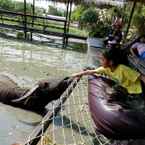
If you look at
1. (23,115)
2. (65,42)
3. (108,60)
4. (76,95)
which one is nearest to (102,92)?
(108,60)

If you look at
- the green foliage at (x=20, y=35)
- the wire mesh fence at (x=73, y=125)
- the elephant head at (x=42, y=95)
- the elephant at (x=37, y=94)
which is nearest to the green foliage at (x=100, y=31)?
the green foliage at (x=20, y=35)

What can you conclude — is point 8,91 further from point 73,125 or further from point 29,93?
point 73,125

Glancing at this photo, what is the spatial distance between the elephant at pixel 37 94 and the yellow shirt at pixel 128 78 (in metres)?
1.67

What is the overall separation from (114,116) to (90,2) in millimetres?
10072

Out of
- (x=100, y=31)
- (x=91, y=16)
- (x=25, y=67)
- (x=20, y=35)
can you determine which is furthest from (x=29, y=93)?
(x=91, y=16)

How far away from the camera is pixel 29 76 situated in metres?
7.40

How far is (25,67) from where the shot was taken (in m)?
8.19

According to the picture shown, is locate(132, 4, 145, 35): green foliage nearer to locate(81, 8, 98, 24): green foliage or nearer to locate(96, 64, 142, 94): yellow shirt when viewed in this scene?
locate(81, 8, 98, 24): green foliage

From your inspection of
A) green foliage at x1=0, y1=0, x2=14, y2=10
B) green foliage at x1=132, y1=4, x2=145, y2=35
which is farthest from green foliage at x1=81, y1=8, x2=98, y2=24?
green foliage at x1=0, y1=0, x2=14, y2=10

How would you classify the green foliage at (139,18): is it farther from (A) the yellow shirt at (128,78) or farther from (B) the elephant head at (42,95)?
(A) the yellow shirt at (128,78)

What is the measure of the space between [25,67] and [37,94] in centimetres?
276

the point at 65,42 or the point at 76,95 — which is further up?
the point at 76,95

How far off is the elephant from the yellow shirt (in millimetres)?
1674

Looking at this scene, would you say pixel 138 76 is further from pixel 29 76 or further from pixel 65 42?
pixel 65 42
